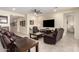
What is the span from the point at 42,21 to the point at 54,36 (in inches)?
21.2

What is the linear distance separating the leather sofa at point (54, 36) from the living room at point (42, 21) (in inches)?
2.3

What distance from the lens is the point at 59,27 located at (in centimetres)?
214

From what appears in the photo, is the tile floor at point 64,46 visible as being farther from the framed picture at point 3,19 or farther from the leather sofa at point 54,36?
the framed picture at point 3,19

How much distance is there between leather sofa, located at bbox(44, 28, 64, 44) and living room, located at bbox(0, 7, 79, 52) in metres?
0.06

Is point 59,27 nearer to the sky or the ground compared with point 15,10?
nearer to the ground

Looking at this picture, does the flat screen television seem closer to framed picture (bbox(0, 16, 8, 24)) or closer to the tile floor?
the tile floor

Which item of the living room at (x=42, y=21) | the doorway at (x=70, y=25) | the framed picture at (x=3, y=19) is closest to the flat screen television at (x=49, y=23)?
the living room at (x=42, y=21)

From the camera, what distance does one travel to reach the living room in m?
2.02

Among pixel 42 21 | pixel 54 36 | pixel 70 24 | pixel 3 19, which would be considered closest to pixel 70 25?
pixel 70 24

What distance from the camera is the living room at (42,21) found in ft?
6.63

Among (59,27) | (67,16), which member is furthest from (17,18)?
(67,16)
